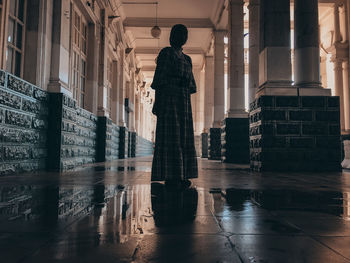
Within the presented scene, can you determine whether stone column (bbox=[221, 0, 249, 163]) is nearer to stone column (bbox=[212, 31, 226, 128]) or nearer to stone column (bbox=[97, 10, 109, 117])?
stone column (bbox=[212, 31, 226, 128])

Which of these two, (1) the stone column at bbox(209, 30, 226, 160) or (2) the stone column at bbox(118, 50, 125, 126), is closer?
(1) the stone column at bbox(209, 30, 226, 160)

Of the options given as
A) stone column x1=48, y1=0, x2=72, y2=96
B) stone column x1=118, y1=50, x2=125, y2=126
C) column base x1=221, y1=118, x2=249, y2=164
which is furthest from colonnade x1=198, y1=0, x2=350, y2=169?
stone column x1=118, y1=50, x2=125, y2=126

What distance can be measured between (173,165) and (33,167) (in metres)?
3.47

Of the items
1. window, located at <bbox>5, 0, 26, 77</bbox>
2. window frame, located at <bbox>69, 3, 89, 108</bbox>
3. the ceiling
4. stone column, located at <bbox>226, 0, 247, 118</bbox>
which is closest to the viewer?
window, located at <bbox>5, 0, 26, 77</bbox>

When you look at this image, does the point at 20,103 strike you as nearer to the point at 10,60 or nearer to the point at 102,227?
the point at 10,60

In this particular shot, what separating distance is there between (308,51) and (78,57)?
663cm

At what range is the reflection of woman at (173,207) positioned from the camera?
167 centimetres

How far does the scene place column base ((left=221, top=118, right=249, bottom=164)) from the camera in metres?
10.3

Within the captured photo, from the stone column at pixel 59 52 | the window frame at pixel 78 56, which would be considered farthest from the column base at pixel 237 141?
the stone column at pixel 59 52

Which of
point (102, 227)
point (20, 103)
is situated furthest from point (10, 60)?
point (102, 227)

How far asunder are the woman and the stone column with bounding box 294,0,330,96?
→ 145 inches

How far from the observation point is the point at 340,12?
1465 cm

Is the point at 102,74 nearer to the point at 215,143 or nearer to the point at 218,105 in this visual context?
the point at 218,105

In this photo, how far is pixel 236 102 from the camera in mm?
10695
